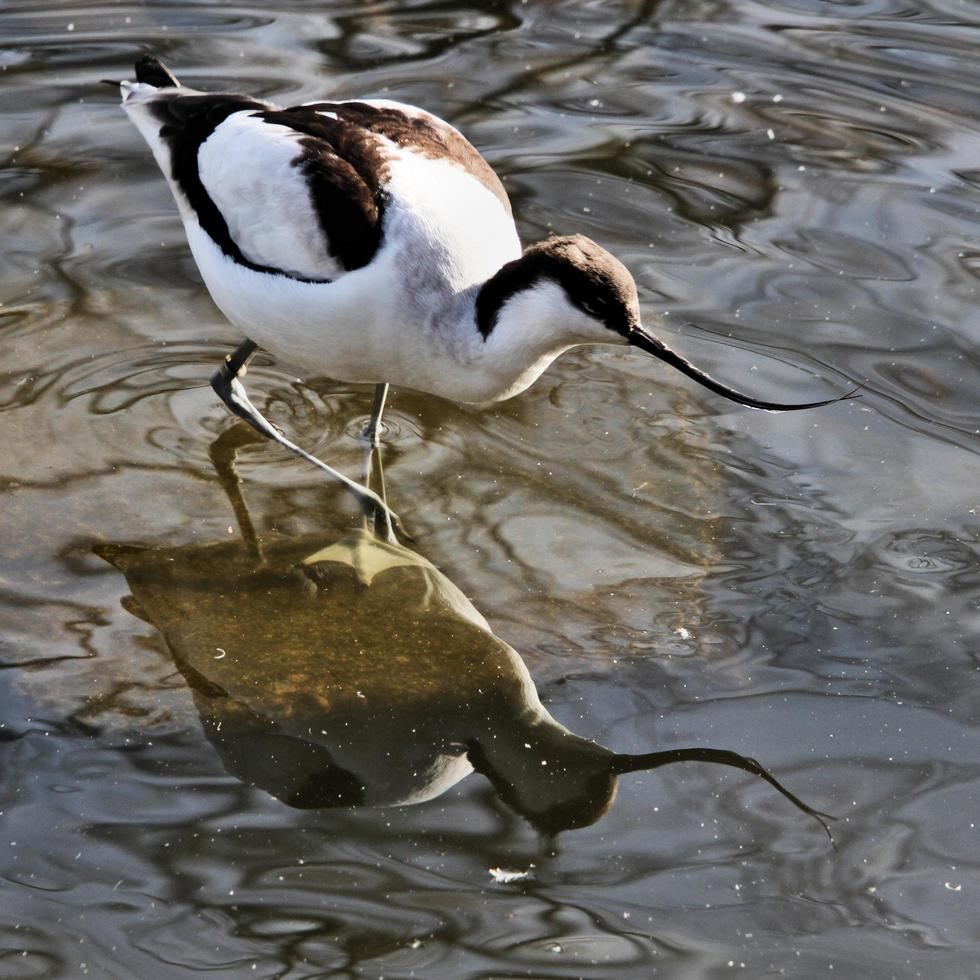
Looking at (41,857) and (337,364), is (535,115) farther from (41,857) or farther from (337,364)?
(41,857)

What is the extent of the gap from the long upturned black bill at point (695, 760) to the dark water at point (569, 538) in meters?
0.04

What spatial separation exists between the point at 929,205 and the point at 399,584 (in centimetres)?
326

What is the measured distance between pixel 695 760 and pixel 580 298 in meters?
1.21

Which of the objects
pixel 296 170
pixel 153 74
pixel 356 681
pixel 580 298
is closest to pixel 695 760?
pixel 356 681

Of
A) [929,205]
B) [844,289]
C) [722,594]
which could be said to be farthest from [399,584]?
[929,205]

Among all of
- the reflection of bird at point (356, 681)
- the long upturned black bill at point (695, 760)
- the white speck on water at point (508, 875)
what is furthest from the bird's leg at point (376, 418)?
the white speck on water at point (508, 875)

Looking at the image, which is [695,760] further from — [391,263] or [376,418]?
[376,418]

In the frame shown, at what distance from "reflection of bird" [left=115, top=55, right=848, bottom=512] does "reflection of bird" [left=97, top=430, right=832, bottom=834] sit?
62 cm

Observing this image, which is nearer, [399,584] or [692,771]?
[692,771]

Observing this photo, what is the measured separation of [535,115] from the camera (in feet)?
23.4

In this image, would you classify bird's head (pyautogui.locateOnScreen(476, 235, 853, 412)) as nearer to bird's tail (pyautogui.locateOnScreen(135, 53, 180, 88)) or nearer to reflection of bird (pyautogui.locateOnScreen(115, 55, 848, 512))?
reflection of bird (pyautogui.locateOnScreen(115, 55, 848, 512))

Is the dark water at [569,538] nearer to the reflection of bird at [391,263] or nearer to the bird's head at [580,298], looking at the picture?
the reflection of bird at [391,263]

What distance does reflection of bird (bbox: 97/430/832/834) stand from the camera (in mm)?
3705

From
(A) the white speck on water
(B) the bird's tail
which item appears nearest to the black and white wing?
(B) the bird's tail
